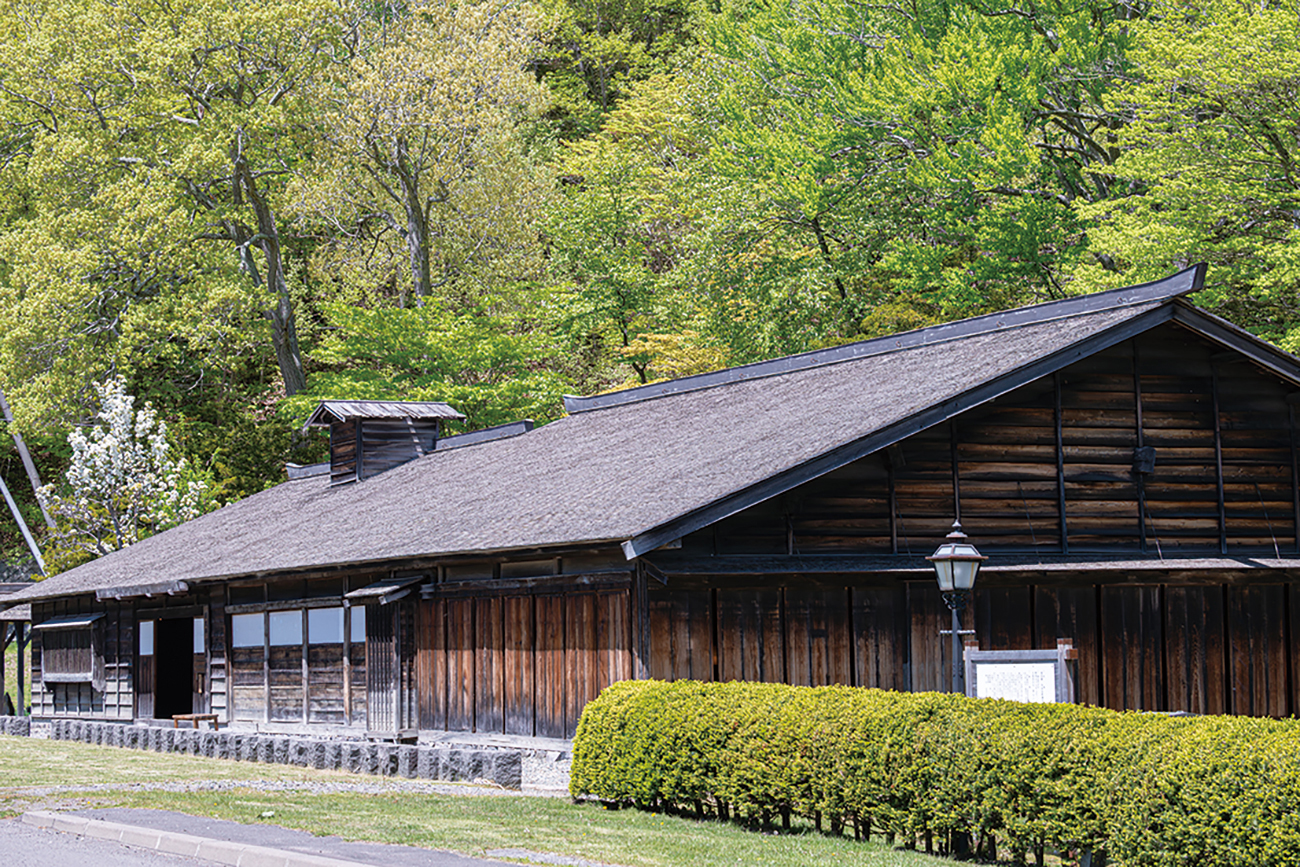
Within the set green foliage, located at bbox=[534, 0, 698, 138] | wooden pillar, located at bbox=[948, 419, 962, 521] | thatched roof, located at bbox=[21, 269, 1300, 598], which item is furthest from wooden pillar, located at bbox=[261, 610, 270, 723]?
green foliage, located at bbox=[534, 0, 698, 138]

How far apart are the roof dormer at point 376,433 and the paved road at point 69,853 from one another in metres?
20.3

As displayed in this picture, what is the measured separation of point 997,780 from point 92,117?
47.7 metres

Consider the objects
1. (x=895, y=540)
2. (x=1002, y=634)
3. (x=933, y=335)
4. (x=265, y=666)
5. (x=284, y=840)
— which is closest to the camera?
(x=284, y=840)

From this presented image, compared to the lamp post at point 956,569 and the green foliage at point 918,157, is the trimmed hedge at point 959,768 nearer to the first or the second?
the lamp post at point 956,569

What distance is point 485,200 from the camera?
51500mm

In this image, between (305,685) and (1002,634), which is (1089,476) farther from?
(305,685)

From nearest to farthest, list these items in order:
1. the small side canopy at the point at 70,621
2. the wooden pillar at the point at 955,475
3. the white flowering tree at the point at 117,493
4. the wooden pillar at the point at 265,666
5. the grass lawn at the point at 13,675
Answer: the wooden pillar at the point at 955,475 → the wooden pillar at the point at 265,666 → the small side canopy at the point at 70,621 → the white flowering tree at the point at 117,493 → the grass lawn at the point at 13,675

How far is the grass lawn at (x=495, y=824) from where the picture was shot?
1230 centimetres

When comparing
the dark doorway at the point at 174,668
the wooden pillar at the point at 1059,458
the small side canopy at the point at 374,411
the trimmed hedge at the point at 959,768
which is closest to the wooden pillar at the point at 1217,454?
the wooden pillar at the point at 1059,458

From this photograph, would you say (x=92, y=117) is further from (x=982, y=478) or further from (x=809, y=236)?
(x=982, y=478)

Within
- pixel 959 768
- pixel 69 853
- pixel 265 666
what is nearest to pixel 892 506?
pixel 959 768

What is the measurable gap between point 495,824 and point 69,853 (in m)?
4.08

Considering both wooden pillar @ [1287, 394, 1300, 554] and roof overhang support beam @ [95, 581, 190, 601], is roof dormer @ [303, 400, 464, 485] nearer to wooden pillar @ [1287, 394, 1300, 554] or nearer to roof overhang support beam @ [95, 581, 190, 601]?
roof overhang support beam @ [95, 581, 190, 601]

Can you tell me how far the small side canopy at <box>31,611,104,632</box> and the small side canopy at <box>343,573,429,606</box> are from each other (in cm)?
1252
